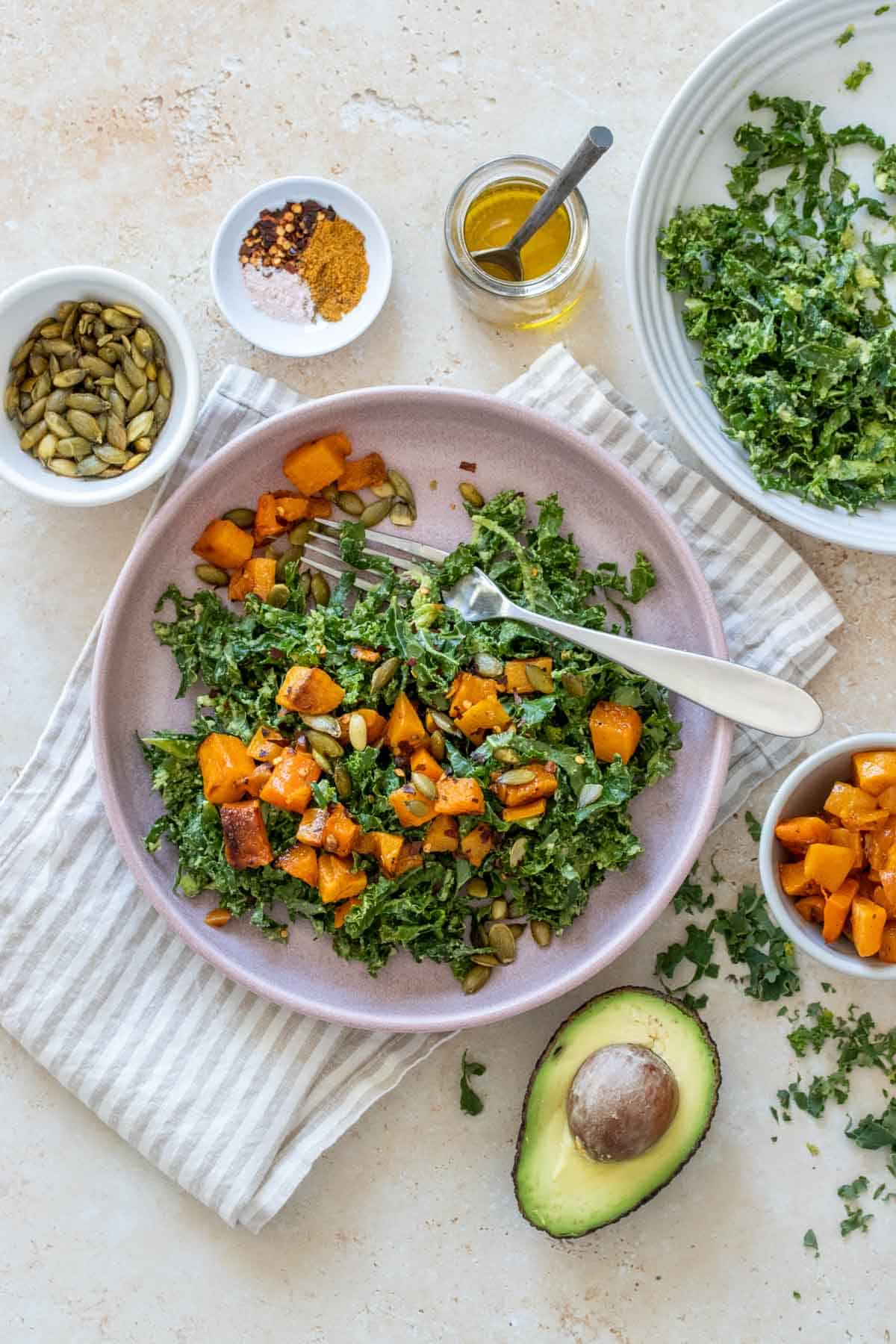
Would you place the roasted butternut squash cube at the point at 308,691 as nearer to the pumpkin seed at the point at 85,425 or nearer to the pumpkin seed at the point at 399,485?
the pumpkin seed at the point at 399,485

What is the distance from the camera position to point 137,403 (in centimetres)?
229

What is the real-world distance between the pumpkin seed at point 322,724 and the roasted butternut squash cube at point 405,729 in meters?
0.12

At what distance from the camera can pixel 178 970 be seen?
2438 mm

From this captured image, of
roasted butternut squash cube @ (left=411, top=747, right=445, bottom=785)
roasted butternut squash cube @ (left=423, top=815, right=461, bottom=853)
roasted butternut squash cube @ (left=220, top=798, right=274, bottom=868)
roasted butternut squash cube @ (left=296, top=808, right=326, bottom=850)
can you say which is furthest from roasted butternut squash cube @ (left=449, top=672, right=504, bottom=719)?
roasted butternut squash cube @ (left=220, top=798, right=274, bottom=868)

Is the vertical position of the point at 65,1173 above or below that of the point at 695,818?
below

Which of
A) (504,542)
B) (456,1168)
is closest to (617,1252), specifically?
(456,1168)

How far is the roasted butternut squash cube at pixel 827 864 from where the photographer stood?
7.26 ft

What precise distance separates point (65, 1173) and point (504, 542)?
173cm

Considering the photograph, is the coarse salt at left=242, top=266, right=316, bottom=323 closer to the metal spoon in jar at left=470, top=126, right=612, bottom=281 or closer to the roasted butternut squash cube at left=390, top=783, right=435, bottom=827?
the metal spoon in jar at left=470, top=126, right=612, bottom=281

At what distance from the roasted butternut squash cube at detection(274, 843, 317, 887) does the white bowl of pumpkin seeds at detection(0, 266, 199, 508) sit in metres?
0.81

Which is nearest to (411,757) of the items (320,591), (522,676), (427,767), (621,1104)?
(427,767)

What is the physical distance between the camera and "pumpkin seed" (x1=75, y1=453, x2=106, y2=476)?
7.48 feet

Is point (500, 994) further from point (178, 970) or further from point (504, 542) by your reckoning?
point (504, 542)

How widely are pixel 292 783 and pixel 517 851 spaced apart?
0.48 meters
